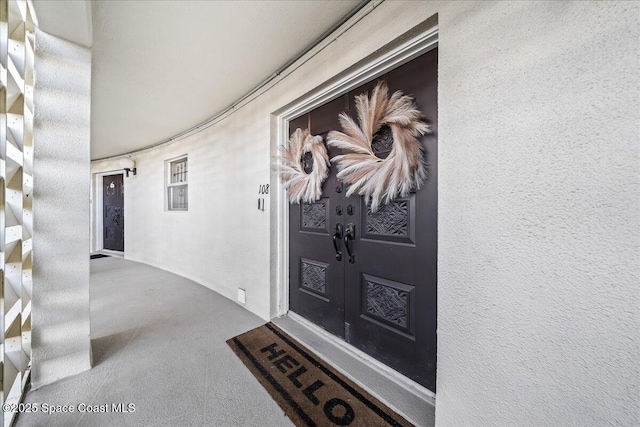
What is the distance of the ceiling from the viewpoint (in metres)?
1.23

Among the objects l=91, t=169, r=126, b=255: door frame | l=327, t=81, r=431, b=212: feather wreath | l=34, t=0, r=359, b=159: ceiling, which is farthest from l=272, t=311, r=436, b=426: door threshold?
l=91, t=169, r=126, b=255: door frame

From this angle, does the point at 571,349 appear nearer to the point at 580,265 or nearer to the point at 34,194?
the point at 580,265

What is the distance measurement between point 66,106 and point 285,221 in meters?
1.61

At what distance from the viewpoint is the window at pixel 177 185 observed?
3.45 meters

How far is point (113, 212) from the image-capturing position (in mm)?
5016

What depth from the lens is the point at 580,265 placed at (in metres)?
0.66

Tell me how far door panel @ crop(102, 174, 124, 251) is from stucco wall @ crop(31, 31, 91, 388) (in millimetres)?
4476

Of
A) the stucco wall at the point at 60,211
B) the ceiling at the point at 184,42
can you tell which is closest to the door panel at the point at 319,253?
the ceiling at the point at 184,42

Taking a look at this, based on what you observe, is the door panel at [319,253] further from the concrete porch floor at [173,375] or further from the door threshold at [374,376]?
the concrete porch floor at [173,375]

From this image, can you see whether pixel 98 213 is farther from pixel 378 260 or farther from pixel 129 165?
pixel 378 260

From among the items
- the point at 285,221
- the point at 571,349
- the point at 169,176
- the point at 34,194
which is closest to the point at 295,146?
the point at 285,221

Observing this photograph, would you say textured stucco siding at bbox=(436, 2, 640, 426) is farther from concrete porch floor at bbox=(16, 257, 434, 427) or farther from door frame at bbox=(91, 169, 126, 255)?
door frame at bbox=(91, 169, 126, 255)

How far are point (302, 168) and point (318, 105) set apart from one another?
20.6 inches

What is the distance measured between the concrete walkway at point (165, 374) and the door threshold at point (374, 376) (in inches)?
18.0
